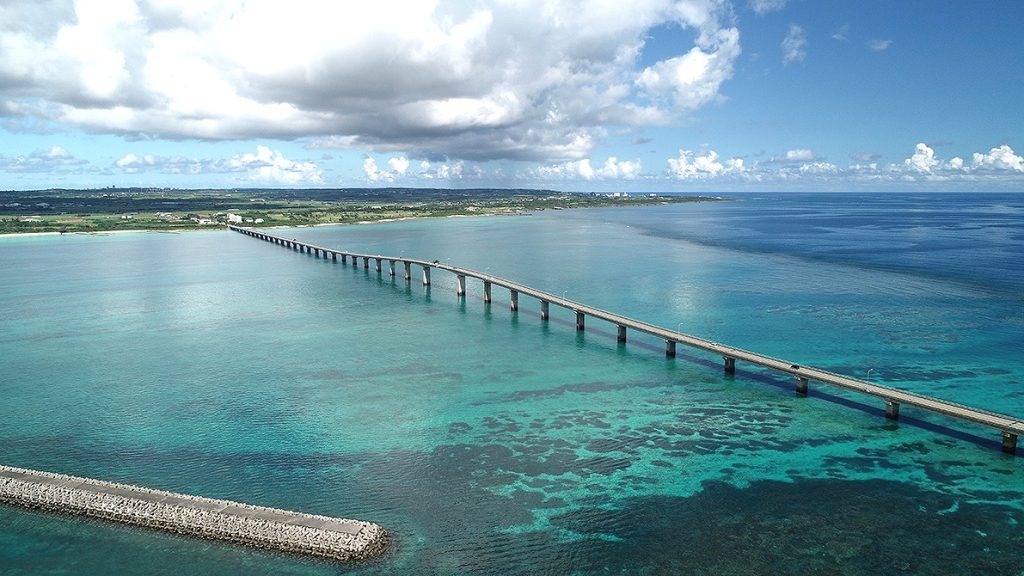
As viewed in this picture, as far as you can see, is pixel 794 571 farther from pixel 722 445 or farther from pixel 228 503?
pixel 228 503

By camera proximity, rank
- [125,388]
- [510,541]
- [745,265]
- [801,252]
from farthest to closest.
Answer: [801,252]
[745,265]
[125,388]
[510,541]

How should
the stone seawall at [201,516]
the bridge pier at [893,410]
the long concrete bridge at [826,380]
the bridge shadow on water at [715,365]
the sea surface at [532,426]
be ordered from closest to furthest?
the stone seawall at [201,516], the sea surface at [532,426], the long concrete bridge at [826,380], the bridge shadow on water at [715,365], the bridge pier at [893,410]

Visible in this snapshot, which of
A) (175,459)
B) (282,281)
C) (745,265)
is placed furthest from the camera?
(745,265)

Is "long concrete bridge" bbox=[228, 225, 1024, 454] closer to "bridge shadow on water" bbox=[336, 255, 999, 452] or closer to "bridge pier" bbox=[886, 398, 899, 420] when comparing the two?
"bridge pier" bbox=[886, 398, 899, 420]

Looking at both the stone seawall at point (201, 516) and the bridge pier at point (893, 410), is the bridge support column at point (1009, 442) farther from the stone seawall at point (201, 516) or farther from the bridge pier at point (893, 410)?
the stone seawall at point (201, 516)

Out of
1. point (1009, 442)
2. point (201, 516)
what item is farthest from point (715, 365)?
point (201, 516)

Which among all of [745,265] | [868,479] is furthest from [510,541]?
[745,265]

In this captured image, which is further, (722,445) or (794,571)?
(722,445)

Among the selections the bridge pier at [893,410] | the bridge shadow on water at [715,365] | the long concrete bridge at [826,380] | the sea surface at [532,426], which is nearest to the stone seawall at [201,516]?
the sea surface at [532,426]
